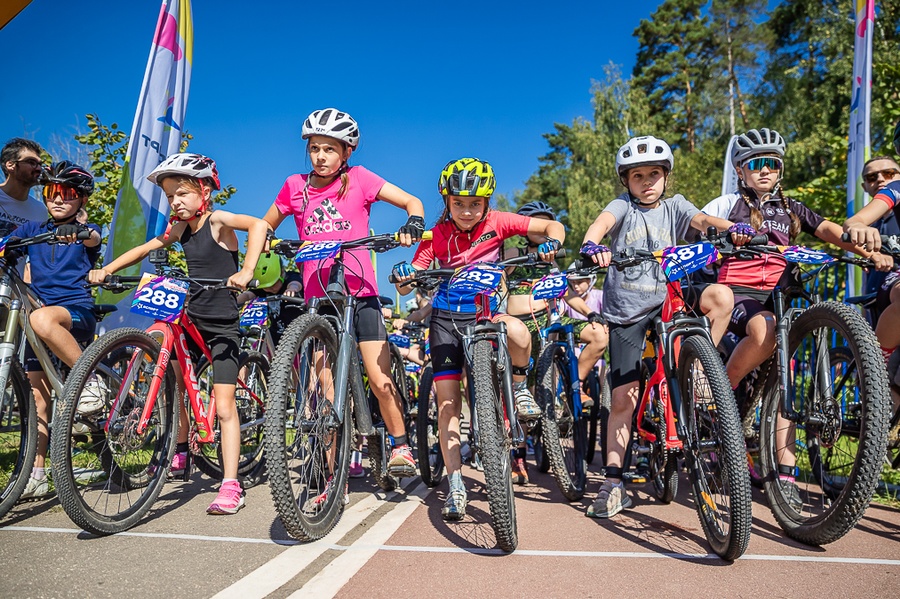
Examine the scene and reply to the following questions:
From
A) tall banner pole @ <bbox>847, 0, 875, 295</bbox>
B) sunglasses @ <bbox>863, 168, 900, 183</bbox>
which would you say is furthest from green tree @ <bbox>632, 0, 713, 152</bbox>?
sunglasses @ <bbox>863, 168, 900, 183</bbox>

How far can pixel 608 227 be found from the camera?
15.2 feet

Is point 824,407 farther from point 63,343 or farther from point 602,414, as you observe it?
point 63,343

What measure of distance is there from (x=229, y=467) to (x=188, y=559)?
119 centimetres

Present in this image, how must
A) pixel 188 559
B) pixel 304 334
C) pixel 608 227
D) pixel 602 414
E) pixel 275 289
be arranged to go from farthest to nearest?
pixel 275 289 < pixel 602 414 < pixel 608 227 < pixel 304 334 < pixel 188 559

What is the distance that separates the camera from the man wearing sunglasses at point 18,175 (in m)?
5.45

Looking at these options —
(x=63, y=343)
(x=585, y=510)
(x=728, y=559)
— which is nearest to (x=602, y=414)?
(x=585, y=510)

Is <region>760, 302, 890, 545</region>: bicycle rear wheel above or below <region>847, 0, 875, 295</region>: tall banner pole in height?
below

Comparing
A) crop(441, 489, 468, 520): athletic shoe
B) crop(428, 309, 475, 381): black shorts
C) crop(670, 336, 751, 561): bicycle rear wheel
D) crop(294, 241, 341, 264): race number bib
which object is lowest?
crop(441, 489, 468, 520): athletic shoe

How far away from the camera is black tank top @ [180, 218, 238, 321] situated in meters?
4.60

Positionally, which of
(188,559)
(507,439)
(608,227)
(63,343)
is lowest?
(188,559)

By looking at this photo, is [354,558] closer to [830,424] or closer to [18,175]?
[830,424]

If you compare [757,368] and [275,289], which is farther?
[275,289]

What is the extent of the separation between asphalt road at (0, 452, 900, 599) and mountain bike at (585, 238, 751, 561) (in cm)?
22

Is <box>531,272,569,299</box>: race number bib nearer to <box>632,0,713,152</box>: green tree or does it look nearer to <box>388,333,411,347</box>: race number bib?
<box>388,333,411,347</box>: race number bib
